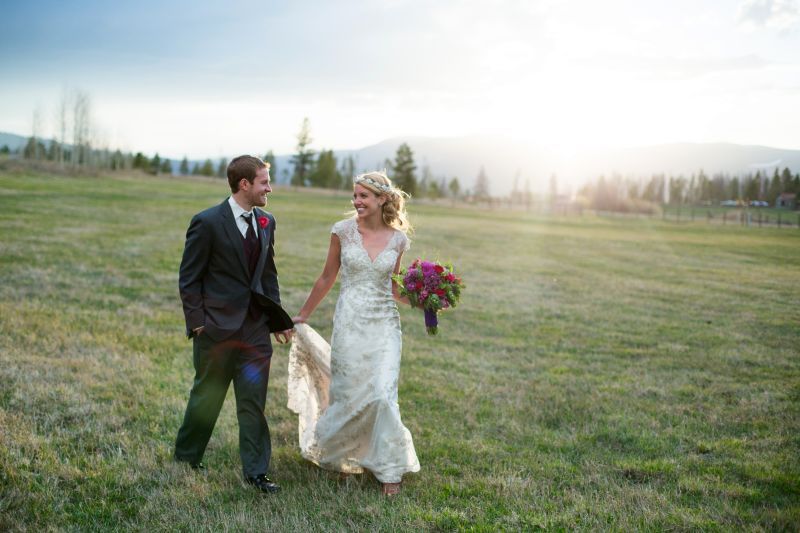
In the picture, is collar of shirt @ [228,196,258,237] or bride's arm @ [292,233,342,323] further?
bride's arm @ [292,233,342,323]

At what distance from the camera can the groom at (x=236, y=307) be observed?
5117mm

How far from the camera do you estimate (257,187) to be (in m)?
5.16

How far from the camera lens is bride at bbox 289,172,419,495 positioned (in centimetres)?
543

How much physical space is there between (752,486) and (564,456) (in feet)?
5.91

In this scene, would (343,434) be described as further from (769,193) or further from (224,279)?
(769,193)

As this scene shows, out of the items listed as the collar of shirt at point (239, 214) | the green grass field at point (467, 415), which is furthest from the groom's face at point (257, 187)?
the green grass field at point (467, 415)

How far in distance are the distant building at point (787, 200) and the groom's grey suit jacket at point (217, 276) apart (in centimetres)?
4042

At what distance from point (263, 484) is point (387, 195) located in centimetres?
293

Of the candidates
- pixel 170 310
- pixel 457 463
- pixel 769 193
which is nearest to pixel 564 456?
pixel 457 463

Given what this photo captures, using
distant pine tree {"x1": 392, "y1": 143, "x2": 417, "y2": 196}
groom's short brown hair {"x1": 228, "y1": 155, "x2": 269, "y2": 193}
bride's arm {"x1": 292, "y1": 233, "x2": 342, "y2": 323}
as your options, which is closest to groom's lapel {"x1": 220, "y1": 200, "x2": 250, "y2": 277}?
groom's short brown hair {"x1": 228, "y1": 155, "x2": 269, "y2": 193}

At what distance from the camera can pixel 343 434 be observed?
5.59 meters

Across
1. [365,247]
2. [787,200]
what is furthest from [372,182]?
[787,200]

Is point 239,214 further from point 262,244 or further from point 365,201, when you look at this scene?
point 365,201

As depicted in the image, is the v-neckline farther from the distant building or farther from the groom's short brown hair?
the distant building
